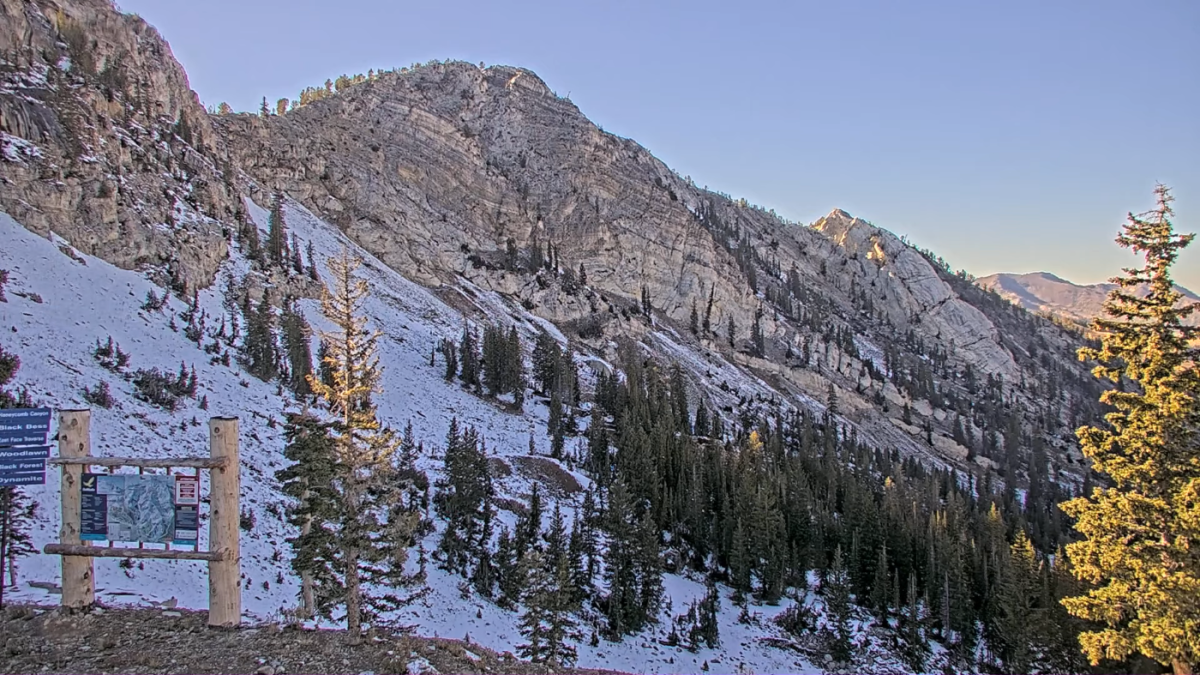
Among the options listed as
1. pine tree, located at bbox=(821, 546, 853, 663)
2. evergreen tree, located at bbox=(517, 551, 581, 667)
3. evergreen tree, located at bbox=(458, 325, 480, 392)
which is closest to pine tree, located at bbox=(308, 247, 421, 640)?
evergreen tree, located at bbox=(517, 551, 581, 667)

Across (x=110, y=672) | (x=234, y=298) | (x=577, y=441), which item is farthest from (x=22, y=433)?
(x=577, y=441)

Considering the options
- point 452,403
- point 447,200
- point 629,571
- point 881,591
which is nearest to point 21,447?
point 629,571

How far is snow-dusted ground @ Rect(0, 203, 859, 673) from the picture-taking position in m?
19.2

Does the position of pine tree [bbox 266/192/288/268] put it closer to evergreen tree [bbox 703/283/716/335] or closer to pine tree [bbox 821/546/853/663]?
pine tree [bbox 821/546/853/663]

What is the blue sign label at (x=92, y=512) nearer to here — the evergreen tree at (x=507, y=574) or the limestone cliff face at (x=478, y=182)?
the evergreen tree at (x=507, y=574)

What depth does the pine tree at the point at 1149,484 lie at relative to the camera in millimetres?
13164

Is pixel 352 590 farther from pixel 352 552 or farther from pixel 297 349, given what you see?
pixel 297 349

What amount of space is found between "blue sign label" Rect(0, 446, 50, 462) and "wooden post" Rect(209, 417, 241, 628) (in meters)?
2.80

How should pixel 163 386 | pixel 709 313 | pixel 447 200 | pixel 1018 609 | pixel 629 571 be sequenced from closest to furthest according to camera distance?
1. pixel 163 386
2. pixel 629 571
3. pixel 1018 609
4. pixel 447 200
5. pixel 709 313

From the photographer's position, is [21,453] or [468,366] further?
[468,366]

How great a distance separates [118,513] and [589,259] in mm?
132827

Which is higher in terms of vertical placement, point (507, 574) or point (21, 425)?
point (21, 425)

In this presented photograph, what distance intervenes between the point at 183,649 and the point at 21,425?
4.81 metres

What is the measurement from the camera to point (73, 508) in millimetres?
11258
